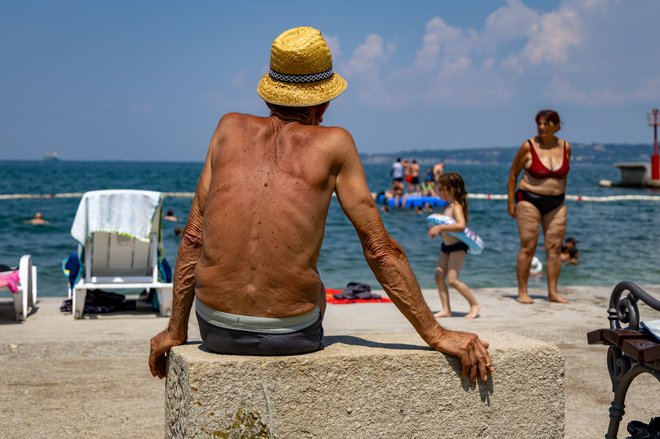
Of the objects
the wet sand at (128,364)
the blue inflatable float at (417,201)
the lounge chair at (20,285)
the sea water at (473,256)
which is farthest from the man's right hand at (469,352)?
the blue inflatable float at (417,201)

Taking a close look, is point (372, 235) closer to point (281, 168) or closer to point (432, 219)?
point (281, 168)

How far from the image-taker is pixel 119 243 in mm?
8164

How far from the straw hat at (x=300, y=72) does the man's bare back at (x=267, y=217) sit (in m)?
0.12

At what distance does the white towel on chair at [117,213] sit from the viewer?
7848mm

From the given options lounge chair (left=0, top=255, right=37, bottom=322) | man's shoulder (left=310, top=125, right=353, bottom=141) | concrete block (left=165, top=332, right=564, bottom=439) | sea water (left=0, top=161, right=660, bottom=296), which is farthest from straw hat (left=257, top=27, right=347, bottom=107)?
sea water (left=0, top=161, right=660, bottom=296)

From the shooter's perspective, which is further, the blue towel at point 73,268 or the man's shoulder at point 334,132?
the blue towel at point 73,268

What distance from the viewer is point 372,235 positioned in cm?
306

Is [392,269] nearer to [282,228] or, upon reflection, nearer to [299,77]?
[282,228]

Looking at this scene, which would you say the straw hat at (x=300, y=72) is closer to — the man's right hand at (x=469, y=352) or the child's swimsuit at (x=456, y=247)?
the man's right hand at (x=469, y=352)

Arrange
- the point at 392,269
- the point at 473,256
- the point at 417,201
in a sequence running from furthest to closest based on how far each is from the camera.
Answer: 1. the point at 417,201
2. the point at 473,256
3. the point at 392,269

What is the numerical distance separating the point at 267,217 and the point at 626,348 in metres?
1.61

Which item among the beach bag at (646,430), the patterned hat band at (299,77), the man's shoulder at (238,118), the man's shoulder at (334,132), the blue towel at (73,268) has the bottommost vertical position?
the beach bag at (646,430)

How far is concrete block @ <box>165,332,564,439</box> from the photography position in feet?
9.31

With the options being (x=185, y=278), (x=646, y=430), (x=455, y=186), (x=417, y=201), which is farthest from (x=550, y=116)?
(x=417, y=201)
